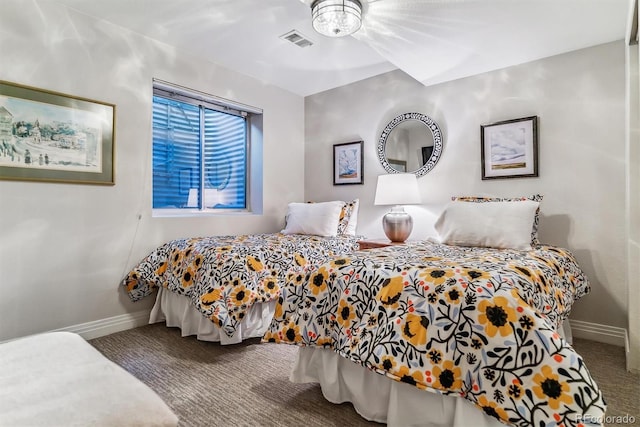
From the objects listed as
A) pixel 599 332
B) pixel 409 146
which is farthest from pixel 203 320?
pixel 599 332

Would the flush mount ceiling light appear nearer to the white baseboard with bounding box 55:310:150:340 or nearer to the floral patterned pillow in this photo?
the floral patterned pillow

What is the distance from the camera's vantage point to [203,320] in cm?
251

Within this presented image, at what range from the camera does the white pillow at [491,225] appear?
2426mm

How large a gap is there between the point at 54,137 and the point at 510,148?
140 inches

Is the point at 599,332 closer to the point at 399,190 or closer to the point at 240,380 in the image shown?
the point at 399,190

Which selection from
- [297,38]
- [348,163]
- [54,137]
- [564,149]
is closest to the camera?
[54,137]

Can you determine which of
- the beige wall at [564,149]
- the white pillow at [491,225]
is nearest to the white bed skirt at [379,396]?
the white pillow at [491,225]

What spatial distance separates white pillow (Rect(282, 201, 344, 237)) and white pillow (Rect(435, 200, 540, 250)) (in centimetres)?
113

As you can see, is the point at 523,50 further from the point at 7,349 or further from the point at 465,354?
the point at 7,349

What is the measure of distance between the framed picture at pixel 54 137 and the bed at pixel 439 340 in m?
1.90

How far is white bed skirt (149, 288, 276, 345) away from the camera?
2.48 metres

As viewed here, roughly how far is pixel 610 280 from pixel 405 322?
212 cm

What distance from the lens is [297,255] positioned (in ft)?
9.05

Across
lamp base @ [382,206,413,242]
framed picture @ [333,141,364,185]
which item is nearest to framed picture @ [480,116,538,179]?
lamp base @ [382,206,413,242]
